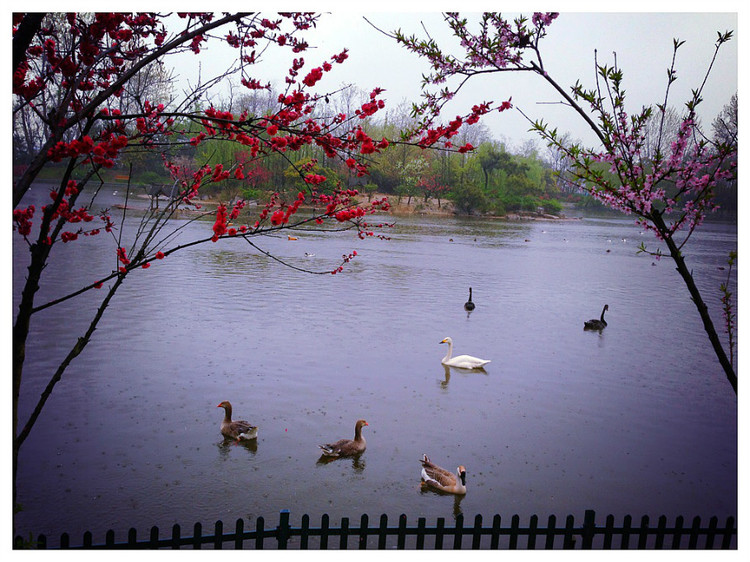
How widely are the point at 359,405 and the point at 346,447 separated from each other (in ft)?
4.22

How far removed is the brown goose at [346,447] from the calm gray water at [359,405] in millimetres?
94

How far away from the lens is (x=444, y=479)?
495 centimetres

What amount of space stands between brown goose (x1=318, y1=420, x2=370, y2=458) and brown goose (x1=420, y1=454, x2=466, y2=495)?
0.71 meters

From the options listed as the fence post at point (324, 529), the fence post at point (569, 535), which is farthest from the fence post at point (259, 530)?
the fence post at point (569, 535)

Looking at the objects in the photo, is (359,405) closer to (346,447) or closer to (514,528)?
(346,447)

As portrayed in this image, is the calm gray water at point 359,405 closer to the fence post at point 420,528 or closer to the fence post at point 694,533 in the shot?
the fence post at point 694,533

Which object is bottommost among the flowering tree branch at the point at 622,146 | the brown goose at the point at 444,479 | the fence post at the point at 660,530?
the brown goose at the point at 444,479

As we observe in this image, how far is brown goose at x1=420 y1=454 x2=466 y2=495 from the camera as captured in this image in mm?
4945

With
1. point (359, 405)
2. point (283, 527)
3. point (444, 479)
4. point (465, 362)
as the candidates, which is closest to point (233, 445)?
point (359, 405)

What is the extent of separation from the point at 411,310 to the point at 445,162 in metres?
19.8

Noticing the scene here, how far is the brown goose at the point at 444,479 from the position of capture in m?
4.95

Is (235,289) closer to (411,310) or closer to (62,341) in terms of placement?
(411,310)
